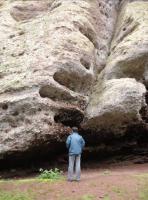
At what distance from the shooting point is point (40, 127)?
17.1 m

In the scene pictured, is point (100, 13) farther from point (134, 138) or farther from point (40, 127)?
point (40, 127)

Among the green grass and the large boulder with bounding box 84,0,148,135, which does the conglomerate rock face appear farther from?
the green grass

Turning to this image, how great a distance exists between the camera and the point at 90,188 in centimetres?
1417

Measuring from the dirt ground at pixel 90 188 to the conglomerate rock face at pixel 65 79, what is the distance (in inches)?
118

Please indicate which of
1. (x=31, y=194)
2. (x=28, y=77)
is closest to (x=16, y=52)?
(x=28, y=77)

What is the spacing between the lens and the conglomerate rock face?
57.4ft

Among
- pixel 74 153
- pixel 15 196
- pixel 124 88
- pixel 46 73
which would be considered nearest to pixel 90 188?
pixel 74 153

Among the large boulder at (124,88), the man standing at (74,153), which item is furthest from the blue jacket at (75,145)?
the large boulder at (124,88)

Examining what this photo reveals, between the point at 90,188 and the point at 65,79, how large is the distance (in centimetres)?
593

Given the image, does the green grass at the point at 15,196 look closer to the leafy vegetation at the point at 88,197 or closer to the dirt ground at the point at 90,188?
the dirt ground at the point at 90,188

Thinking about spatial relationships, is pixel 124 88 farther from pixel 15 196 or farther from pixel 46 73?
pixel 15 196

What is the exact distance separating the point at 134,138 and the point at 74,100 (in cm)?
345

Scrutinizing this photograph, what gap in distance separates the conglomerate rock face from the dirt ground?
2.99m

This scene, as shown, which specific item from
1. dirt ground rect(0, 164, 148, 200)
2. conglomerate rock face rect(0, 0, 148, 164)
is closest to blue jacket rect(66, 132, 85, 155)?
dirt ground rect(0, 164, 148, 200)
